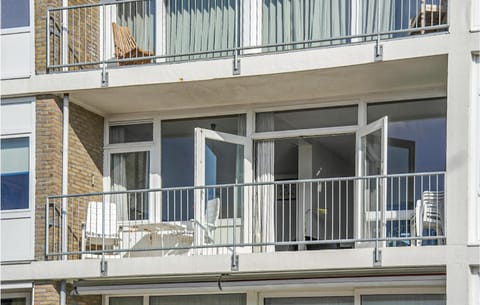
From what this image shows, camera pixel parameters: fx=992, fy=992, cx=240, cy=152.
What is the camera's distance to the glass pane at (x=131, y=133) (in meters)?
15.6

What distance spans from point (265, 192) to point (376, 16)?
9.89 ft

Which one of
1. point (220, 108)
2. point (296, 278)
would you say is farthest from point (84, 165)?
point (296, 278)

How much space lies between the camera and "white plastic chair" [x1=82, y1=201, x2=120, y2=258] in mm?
14383

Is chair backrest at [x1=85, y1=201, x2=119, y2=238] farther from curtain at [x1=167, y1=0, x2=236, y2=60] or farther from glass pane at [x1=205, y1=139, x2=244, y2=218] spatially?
curtain at [x1=167, y1=0, x2=236, y2=60]

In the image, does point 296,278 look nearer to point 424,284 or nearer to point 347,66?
point 424,284

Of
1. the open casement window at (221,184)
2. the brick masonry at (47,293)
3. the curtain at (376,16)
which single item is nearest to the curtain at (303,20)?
the curtain at (376,16)

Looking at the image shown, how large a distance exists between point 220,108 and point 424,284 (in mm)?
4376

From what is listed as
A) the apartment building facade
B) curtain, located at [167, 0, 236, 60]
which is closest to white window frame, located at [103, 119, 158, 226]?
the apartment building facade

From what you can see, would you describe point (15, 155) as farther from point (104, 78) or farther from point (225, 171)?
point (225, 171)

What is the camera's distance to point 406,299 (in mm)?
13156

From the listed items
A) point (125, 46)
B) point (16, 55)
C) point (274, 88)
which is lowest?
point (274, 88)

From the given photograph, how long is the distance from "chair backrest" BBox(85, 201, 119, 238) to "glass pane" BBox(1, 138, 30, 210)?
932mm

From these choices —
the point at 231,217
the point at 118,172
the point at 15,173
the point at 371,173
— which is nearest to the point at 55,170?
the point at 15,173

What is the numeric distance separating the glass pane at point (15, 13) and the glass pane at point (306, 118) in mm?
3792
